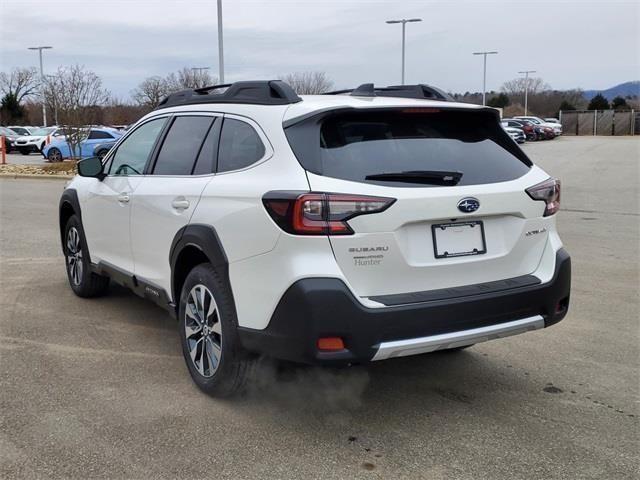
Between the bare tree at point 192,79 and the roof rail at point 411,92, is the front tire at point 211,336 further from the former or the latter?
the bare tree at point 192,79

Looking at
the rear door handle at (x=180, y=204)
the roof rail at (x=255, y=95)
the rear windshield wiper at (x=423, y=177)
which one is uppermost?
the roof rail at (x=255, y=95)

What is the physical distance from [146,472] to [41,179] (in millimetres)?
18938

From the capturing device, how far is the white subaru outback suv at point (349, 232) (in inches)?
127

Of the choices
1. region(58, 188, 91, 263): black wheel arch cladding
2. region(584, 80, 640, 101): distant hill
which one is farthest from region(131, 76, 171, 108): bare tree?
region(584, 80, 640, 101): distant hill

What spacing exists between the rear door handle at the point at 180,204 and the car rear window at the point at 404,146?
3.13ft

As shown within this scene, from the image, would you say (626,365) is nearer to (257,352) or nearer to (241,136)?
(257,352)

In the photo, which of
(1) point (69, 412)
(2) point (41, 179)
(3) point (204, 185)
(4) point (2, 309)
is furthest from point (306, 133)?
(2) point (41, 179)

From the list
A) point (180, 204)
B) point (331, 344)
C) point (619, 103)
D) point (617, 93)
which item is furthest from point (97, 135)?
point (617, 93)

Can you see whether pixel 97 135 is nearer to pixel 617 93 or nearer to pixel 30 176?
pixel 30 176

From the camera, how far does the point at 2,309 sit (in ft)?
19.6

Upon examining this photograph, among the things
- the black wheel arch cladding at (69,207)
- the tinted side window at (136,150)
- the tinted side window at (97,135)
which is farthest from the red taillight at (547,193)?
the tinted side window at (97,135)

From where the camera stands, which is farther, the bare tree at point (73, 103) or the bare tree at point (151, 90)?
the bare tree at point (151, 90)

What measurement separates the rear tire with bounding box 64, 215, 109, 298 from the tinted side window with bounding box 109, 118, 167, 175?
3.07ft

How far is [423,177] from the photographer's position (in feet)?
11.3
